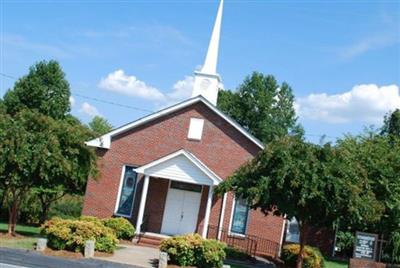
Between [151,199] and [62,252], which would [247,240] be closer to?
[151,199]

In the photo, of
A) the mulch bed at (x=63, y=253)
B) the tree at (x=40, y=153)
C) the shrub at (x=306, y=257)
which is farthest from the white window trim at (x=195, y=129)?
the mulch bed at (x=63, y=253)

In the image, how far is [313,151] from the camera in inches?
778

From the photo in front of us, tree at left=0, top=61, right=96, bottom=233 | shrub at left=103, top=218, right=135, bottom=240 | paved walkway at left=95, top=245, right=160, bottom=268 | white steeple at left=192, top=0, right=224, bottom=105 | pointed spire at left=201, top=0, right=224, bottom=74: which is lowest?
paved walkway at left=95, top=245, right=160, bottom=268

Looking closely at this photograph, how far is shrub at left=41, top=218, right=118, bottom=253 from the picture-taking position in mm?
18914

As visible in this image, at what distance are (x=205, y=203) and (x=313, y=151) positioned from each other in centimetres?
956

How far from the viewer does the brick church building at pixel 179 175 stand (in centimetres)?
2731

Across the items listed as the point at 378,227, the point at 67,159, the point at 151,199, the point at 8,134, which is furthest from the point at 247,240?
the point at 8,134

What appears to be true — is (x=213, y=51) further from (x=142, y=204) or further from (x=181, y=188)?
(x=142, y=204)

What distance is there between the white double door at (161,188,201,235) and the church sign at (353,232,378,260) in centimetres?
970

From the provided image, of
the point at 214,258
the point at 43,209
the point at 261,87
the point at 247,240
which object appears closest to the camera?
the point at 214,258

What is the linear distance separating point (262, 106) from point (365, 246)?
143 ft

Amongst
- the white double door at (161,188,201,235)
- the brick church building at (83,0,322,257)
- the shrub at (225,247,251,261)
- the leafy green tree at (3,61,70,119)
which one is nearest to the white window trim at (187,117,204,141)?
the brick church building at (83,0,322,257)

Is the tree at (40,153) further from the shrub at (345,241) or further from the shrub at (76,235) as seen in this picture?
the shrub at (345,241)

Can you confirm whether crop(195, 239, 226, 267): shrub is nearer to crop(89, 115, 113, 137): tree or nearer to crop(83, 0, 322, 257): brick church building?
crop(83, 0, 322, 257): brick church building
